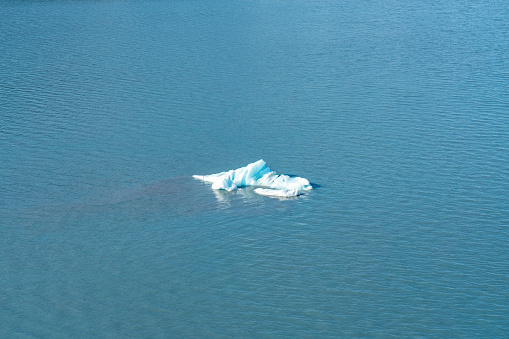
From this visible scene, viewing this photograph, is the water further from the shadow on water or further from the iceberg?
the iceberg

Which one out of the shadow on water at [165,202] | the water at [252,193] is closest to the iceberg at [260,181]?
the shadow on water at [165,202]

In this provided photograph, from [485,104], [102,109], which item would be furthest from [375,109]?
[102,109]

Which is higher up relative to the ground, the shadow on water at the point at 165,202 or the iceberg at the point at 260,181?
the iceberg at the point at 260,181

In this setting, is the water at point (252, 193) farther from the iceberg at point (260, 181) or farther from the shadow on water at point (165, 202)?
the iceberg at point (260, 181)

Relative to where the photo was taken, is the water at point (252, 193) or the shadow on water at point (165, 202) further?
the shadow on water at point (165, 202)

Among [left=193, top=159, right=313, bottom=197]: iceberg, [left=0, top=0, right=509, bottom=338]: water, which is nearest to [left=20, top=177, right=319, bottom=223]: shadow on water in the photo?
[left=0, top=0, right=509, bottom=338]: water

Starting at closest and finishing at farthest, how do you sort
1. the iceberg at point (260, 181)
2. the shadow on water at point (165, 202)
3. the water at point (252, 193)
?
the water at point (252, 193) → the shadow on water at point (165, 202) → the iceberg at point (260, 181)

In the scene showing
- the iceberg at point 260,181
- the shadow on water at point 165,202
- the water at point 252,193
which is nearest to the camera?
the water at point 252,193
